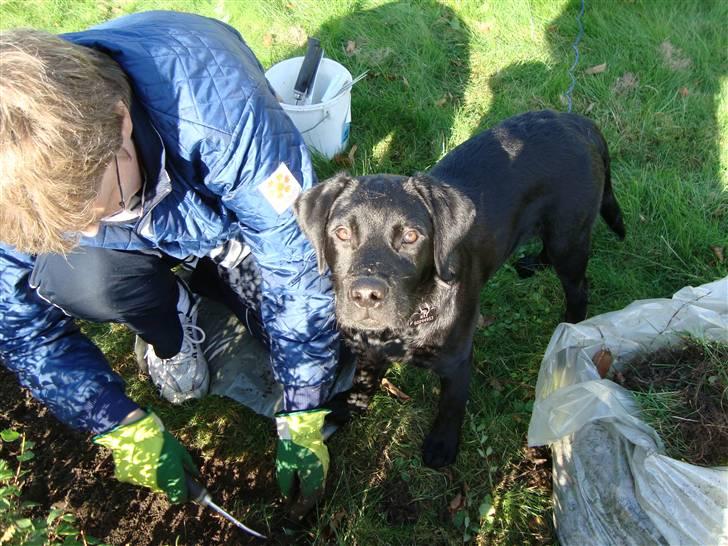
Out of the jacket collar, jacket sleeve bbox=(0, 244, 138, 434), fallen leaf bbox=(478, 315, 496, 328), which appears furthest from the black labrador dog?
jacket sleeve bbox=(0, 244, 138, 434)

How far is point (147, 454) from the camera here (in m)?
2.22

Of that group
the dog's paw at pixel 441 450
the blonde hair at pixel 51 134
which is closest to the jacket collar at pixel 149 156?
the blonde hair at pixel 51 134

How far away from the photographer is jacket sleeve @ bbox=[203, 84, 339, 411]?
2.13 meters

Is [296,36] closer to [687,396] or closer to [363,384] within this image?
[363,384]

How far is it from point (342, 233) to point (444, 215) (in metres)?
0.41

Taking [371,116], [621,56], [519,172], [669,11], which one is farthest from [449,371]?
[669,11]

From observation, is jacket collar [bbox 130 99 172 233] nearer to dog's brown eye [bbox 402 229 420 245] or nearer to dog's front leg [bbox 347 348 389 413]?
dog's brown eye [bbox 402 229 420 245]

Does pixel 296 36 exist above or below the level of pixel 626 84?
above

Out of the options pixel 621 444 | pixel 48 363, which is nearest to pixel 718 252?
pixel 621 444

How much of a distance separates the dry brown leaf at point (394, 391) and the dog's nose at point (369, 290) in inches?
40.0

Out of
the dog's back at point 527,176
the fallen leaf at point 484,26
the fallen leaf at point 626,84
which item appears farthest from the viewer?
the fallen leaf at point 484,26

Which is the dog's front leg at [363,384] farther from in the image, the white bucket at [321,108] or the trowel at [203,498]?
the white bucket at [321,108]

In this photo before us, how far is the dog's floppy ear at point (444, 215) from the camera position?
7.32 ft

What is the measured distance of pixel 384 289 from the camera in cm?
206
